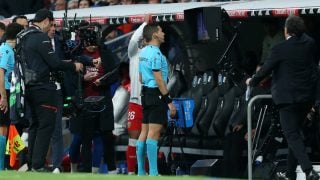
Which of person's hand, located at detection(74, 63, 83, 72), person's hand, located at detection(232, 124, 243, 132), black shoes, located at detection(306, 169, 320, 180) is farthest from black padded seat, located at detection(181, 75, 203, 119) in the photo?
black shoes, located at detection(306, 169, 320, 180)

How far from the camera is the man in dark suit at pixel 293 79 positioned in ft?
51.9

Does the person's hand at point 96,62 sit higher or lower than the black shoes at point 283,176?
higher

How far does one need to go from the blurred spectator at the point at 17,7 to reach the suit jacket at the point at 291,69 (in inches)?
360

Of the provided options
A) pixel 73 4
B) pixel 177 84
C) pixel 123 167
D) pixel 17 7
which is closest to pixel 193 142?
pixel 177 84

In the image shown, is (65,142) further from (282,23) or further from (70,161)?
(282,23)

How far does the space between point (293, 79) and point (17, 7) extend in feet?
31.0

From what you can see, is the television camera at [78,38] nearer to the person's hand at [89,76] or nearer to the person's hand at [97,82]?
the person's hand at [89,76]

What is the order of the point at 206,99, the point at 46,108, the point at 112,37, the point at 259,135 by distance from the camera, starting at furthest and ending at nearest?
the point at 112,37 → the point at 206,99 → the point at 259,135 → the point at 46,108

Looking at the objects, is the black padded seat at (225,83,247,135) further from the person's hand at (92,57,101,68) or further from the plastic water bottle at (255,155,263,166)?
the person's hand at (92,57,101,68)

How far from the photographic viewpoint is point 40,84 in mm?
16281

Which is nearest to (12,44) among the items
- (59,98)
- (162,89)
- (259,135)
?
(59,98)

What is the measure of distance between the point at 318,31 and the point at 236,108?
5.04 feet

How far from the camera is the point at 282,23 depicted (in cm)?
1878

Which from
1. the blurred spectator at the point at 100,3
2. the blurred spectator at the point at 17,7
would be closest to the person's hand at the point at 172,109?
the blurred spectator at the point at 100,3
